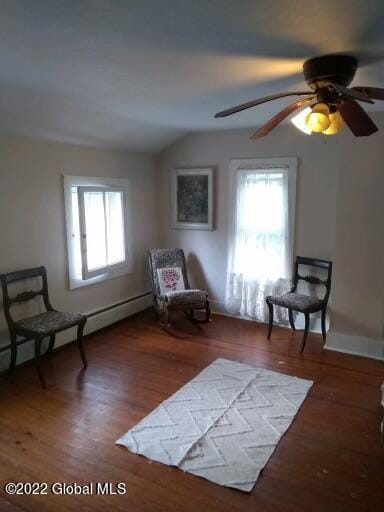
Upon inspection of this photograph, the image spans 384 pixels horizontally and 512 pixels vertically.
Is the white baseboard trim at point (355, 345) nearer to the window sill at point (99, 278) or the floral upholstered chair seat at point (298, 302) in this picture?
the floral upholstered chair seat at point (298, 302)

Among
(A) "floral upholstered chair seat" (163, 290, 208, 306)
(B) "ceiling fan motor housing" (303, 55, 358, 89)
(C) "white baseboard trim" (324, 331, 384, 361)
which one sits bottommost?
(C) "white baseboard trim" (324, 331, 384, 361)

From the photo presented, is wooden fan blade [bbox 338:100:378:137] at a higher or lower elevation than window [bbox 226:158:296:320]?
higher

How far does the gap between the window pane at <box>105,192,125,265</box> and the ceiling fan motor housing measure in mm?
2747

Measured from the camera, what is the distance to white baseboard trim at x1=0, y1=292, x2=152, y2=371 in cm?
337

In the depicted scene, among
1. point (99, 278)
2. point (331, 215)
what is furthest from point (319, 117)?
point (99, 278)

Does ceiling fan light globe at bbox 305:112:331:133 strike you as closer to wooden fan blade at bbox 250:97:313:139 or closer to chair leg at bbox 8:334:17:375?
wooden fan blade at bbox 250:97:313:139

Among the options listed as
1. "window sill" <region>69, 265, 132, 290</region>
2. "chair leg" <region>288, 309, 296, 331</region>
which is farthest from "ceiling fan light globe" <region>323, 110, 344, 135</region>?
"window sill" <region>69, 265, 132, 290</region>

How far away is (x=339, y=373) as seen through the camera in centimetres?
334

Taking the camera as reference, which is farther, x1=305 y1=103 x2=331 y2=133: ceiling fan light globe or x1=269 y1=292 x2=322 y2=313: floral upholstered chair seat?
x1=269 y1=292 x2=322 y2=313: floral upholstered chair seat

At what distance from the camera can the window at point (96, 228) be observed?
12.8 feet

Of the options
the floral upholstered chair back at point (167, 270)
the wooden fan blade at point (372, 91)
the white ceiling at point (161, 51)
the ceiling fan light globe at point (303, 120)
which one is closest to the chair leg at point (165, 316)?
the floral upholstered chair back at point (167, 270)

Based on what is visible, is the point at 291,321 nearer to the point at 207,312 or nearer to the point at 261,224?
the point at 207,312

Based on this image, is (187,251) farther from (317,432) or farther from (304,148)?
(317,432)

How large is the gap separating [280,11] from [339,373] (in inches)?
113
